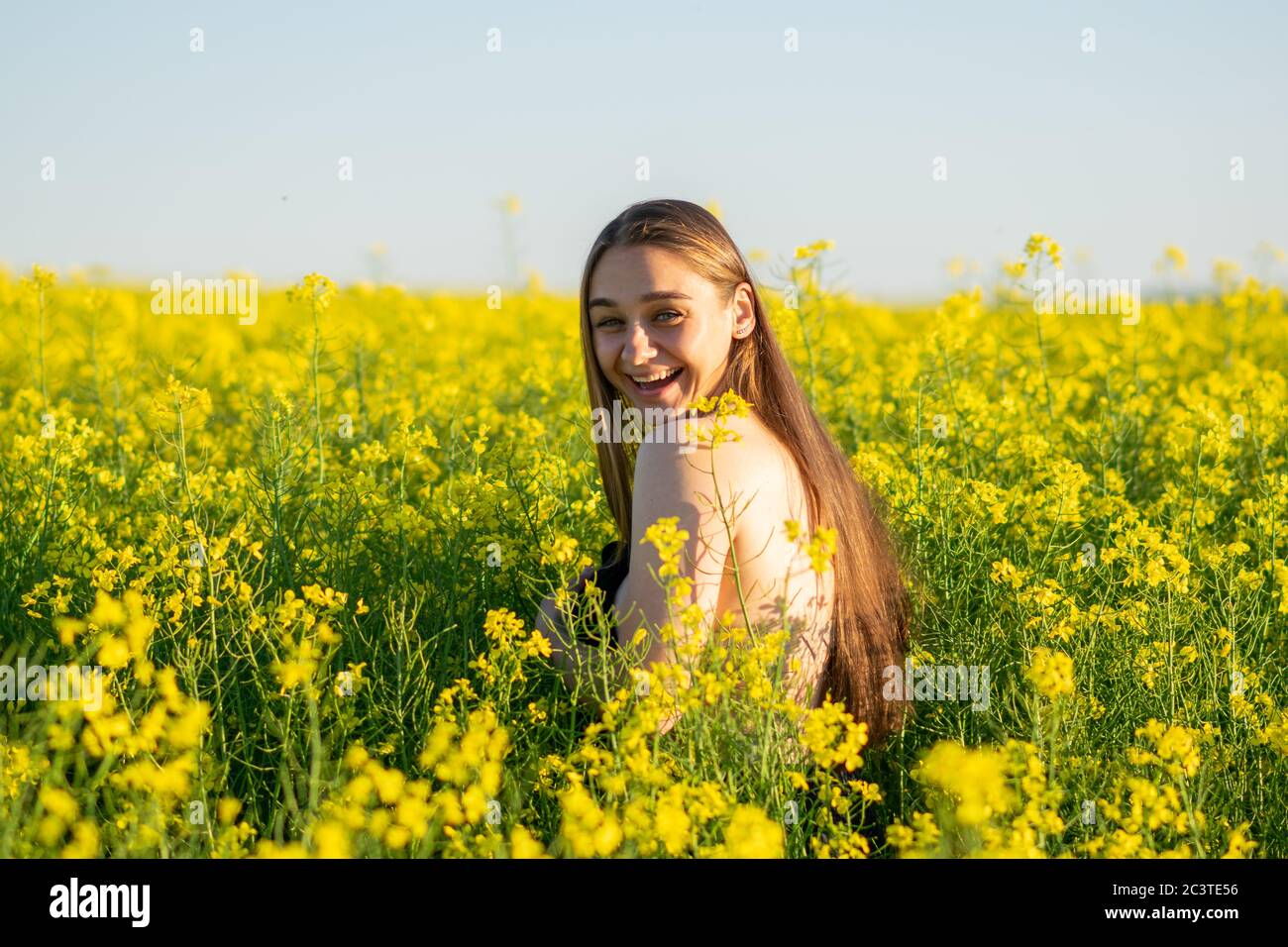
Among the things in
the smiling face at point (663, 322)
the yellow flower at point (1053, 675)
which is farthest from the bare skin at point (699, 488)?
the yellow flower at point (1053, 675)

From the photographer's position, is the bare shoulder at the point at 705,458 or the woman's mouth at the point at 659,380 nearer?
the bare shoulder at the point at 705,458

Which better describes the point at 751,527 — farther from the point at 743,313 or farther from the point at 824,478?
the point at 743,313

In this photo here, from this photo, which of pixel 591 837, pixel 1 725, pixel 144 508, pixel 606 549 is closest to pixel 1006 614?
pixel 606 549

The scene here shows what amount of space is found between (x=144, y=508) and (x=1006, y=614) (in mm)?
2806

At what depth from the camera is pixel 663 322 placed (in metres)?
2.78

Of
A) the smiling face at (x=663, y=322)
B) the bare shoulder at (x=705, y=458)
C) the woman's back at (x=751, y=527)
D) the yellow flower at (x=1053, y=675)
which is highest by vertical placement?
the smiling face at (x=663, y=322)

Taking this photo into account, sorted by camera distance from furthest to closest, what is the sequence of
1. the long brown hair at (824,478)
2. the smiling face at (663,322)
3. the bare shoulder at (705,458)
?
the smiling face at (663,322) → the long brown hair at (824,478) → the bare shoulder at (705,458)

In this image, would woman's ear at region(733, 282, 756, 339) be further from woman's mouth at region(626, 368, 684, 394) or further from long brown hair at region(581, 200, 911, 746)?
woman's mouth at region(626, 368, 684, 394)

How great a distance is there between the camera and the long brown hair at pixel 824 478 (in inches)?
104

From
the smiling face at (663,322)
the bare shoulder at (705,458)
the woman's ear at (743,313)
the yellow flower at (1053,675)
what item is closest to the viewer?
the yellow flower at (1053,675)

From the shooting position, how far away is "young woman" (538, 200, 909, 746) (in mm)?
2359

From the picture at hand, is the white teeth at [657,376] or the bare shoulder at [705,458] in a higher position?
the white teeth at [657,376]

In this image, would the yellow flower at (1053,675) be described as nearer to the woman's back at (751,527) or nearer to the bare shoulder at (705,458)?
the woman's back at (751,527)

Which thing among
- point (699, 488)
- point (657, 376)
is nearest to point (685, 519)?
point (699, 488)
